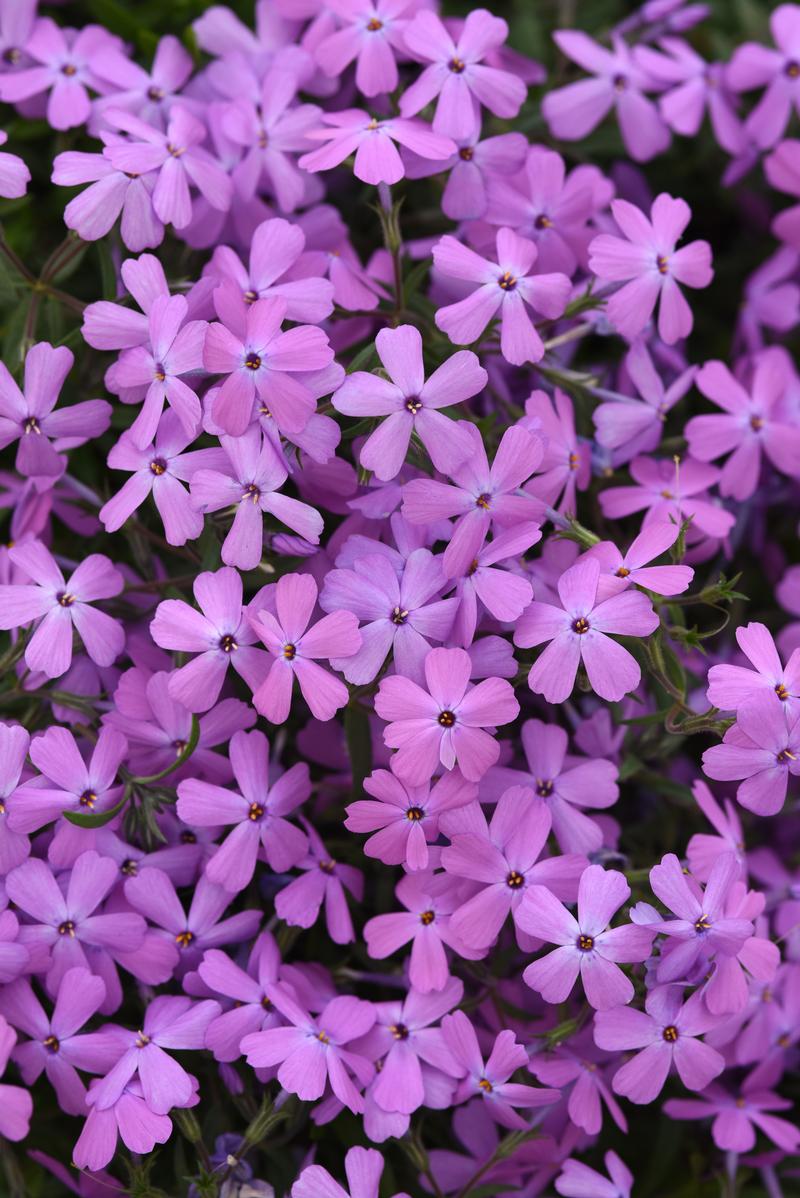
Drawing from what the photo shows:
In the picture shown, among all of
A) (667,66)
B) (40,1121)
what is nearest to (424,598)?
(40,1121)

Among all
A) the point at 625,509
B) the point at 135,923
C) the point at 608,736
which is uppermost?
the point at 625,509

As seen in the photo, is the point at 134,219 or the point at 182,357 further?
the point at 134,219

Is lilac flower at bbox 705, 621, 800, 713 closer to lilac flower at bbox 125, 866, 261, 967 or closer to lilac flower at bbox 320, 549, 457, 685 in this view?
lilac flower at bbox 320, 549, 457, 685

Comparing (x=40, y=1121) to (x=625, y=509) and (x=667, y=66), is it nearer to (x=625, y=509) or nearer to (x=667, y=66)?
(x=625, y=509)

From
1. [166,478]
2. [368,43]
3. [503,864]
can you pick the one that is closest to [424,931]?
[503,864]

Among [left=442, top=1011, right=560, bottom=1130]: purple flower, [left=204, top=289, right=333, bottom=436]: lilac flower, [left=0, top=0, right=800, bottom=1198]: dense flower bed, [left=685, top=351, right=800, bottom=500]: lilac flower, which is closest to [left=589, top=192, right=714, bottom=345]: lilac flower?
[left=0, top=0, right=800, bottom=1198]: dense flower bed

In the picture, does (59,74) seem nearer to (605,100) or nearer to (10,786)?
(605,100)
